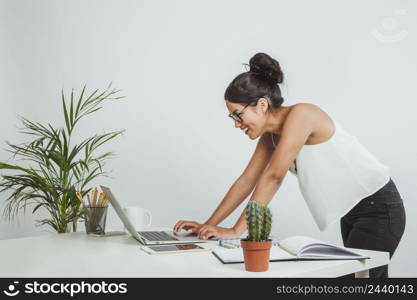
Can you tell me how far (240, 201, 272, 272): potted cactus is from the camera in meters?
1.20

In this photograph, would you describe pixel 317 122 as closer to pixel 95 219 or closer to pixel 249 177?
pixel 249 177

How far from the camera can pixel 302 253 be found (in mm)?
1378

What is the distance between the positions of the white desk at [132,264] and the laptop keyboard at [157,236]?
0.36 feet

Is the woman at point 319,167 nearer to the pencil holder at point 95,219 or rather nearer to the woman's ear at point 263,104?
the woman's ear at point 263,104

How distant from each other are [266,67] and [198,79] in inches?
57.8

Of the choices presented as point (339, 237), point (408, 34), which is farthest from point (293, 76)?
point (339, 237)

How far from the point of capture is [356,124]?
3174 mm

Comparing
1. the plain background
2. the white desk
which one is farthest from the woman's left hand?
the plain background

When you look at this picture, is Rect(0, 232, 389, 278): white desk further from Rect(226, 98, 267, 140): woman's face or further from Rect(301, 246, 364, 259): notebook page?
Rect(226, 98, 267, 140): woman's face

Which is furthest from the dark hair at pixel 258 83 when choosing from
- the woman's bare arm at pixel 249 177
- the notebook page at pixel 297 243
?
the notebook page at pixel 297 243

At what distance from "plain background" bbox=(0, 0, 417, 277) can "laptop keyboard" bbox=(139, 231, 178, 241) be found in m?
1.42

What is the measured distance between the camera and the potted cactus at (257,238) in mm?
1201

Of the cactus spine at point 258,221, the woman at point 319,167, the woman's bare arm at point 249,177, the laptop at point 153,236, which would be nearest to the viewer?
the cactus spine at point 258,221

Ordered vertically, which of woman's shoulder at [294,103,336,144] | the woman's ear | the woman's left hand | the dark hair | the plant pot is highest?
the dark hair
